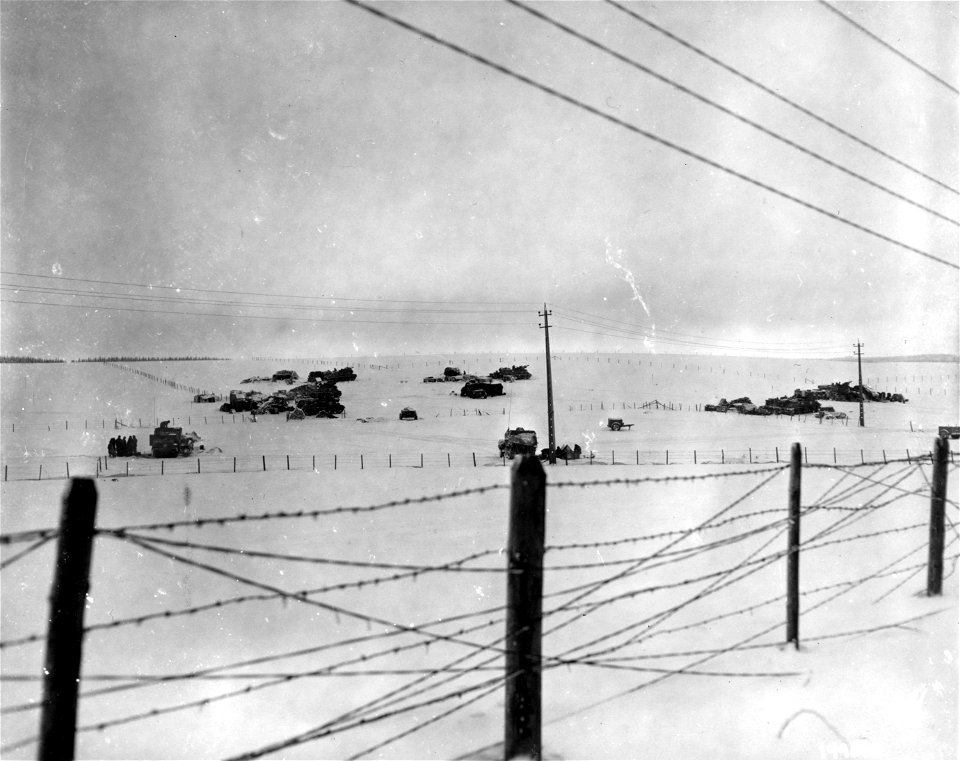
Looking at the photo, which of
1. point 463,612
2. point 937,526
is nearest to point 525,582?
point 937,526

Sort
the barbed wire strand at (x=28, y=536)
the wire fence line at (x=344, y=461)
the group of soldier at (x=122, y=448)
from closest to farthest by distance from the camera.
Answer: the barbed wire strand at (x=28, y=536) < the wire fence line at (x=344, y=461) < the group of soldier at (x=122, y=448)

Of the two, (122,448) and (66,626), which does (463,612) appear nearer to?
(66,626)

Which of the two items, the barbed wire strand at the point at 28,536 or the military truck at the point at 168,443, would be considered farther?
the military truck at the point at 168,443

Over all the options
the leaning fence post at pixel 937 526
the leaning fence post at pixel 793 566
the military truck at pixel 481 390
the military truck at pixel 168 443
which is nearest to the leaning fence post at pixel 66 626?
the leaning fence post at pixel 793 566

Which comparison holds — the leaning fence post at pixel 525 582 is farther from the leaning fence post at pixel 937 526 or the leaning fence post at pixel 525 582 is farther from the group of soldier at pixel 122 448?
the group of soldier at pixel 122 448

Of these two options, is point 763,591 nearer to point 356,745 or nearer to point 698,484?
point 356,745

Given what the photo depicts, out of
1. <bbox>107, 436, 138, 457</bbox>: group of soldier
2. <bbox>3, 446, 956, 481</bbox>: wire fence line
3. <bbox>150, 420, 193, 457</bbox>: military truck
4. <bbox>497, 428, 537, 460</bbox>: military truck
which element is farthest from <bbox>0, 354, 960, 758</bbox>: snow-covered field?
<bbox>150, 420, 193, 457</bbox>: military truck

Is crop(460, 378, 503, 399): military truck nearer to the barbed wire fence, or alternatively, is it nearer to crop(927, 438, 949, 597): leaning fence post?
the barbed wire fence

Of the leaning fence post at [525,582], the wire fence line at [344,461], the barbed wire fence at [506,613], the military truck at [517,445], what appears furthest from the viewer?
the military truck at [517,445]
